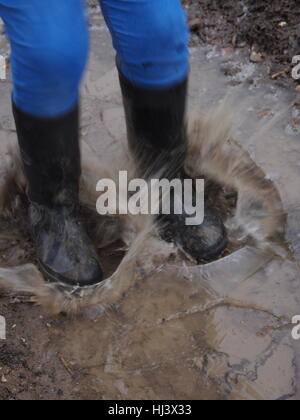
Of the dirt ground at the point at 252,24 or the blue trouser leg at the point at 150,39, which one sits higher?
the blue trouser leg at the point at 150,39

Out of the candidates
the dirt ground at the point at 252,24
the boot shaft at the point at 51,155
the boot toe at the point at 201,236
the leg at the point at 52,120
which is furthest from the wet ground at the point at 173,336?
the dirt ground at the point at 252,24

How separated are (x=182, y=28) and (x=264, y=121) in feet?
2.99

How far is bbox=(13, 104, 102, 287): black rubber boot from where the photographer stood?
5.39ft

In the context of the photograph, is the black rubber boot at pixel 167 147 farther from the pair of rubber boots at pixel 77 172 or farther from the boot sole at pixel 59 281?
the boot sole at pixel 59 281

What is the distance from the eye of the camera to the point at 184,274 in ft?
6.26

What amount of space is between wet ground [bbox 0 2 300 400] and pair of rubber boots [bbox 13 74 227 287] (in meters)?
0.11

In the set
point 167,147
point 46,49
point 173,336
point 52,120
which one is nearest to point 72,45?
point 46,49

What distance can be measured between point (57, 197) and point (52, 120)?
0.27 metres

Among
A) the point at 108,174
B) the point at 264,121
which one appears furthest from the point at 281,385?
the point at 264,121

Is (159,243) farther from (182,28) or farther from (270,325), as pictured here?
(182,28)

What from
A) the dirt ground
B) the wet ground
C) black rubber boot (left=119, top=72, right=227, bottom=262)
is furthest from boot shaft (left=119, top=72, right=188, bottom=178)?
the dirt ground

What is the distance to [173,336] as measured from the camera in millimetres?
1749

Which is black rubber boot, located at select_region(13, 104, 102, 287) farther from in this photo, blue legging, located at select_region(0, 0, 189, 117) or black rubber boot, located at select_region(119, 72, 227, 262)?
black rubber boot, located at select_region(119, 72, 227, 262)

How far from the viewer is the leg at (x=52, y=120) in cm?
141
